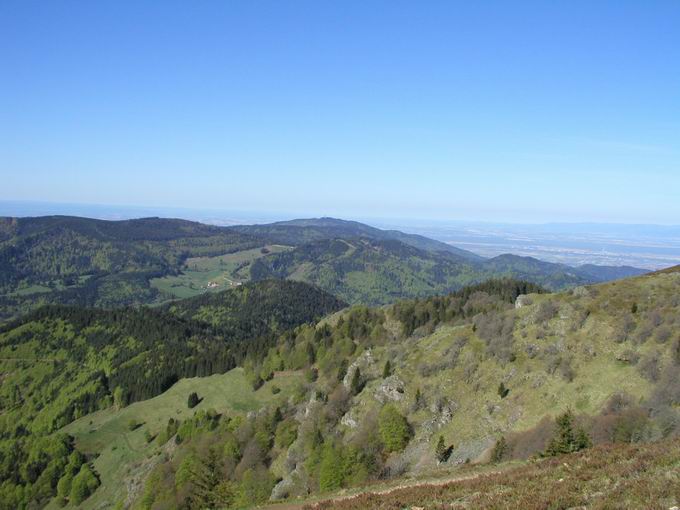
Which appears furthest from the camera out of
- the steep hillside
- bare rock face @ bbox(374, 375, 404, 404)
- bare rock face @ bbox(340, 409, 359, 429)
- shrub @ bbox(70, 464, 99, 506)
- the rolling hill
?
shrub @ bbox(70, 464, 99, 506)

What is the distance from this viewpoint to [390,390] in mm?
74875

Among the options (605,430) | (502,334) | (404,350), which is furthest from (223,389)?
(605,430)

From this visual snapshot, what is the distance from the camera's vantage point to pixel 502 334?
74250mm

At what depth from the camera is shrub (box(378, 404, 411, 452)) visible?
63.8 m

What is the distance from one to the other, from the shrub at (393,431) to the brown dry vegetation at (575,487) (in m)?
36.8

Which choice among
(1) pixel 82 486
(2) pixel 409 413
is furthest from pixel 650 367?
(1) pixel 82 486

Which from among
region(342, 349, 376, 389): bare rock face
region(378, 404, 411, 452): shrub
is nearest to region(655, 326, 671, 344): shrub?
region(378, 404, 411, 452): shrub

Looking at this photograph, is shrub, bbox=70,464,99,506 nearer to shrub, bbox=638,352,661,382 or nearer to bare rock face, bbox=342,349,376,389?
bare rock face, bbox=342,349,376,389

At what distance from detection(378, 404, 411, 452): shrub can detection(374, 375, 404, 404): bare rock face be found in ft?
19.9

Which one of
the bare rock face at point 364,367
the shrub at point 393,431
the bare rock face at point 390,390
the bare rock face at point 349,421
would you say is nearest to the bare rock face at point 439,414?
the shrub at point 393,431

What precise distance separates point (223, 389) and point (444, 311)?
67370mm

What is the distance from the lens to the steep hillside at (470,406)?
50844 mm

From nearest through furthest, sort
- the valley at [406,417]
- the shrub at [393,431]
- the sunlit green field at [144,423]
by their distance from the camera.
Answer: the valley at [406,417] < the shrub at [393,431] < the sunlit green field at [144,423]

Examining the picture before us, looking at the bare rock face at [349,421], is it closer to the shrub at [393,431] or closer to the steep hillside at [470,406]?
the steep hillside at [470,406]
